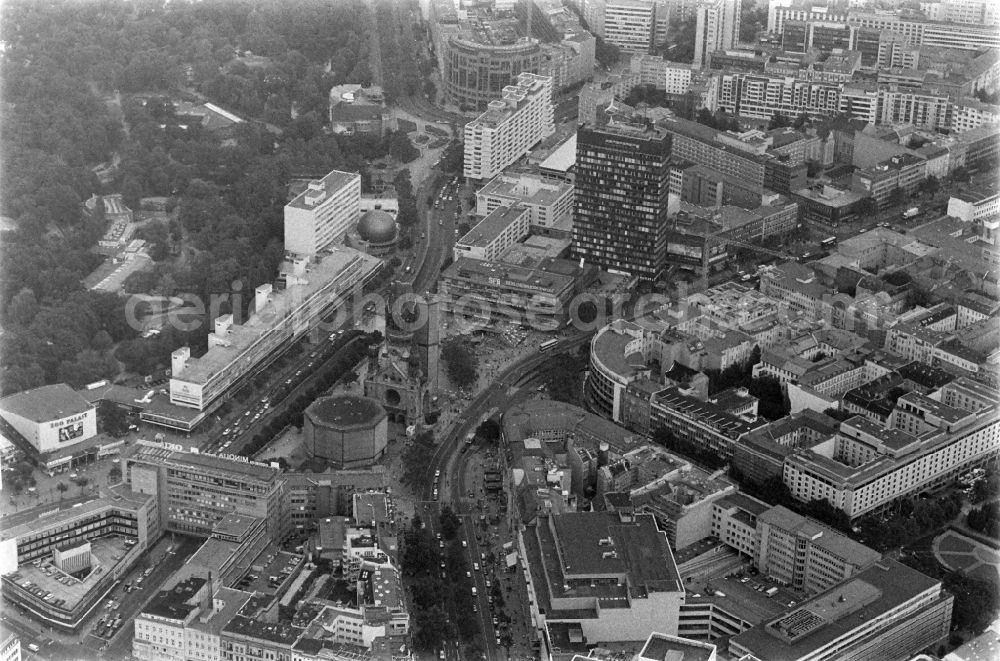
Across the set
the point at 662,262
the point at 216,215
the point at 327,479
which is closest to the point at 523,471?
the point at 327,479

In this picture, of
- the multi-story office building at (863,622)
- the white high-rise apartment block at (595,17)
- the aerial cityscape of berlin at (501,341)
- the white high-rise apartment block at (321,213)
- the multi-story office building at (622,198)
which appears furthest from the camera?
the white high-rise apartment block at (595,17)

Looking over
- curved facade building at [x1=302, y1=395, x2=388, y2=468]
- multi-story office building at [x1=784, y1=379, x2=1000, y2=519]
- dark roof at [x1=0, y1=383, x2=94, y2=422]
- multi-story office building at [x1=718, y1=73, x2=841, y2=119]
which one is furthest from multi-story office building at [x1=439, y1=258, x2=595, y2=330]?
multi-story office building at [x1=718, y1=73, x2=841, y2=119]

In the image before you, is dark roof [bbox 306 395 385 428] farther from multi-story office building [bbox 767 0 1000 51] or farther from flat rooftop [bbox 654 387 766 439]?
multi-story office building [bbox 767 0 1000 51]

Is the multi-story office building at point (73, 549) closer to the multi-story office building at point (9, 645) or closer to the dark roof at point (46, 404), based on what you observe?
the multi-story office building at point (9, 645)

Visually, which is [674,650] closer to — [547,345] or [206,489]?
[206,489]

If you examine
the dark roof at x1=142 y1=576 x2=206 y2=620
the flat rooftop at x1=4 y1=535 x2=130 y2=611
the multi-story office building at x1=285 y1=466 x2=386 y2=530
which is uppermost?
the dark roof at x1=142 y1=576 x2=206 y2=620

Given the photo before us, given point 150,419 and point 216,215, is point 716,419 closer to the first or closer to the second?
point 150,419

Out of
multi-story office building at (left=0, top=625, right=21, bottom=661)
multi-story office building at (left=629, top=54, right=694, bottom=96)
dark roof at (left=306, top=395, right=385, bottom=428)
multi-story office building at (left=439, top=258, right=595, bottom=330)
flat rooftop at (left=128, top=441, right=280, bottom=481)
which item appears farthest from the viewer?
multi-story office building at (left=629, top=54, right=694, bottom=96)

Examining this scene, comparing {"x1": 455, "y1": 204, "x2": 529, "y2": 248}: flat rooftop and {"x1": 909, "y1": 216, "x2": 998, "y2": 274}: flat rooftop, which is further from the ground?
{"x1": 455, "y1": 204, "x2": 529, "y2": 248}: flat rooftop

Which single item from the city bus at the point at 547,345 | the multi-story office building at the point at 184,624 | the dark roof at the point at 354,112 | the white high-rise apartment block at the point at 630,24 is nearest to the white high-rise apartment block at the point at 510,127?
the dark roof at the point at 354,112
